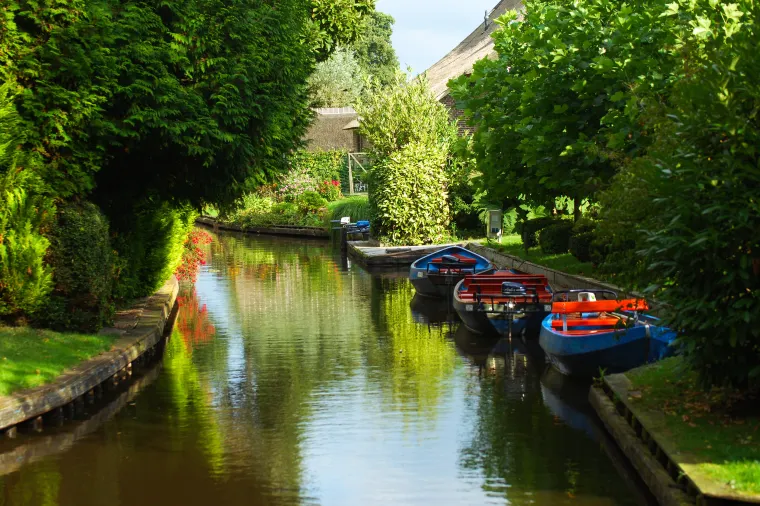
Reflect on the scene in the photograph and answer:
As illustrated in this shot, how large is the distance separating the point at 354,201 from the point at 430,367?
33268 mm

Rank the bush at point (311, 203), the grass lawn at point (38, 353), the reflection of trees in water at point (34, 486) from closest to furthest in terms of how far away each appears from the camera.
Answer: the reflection of trees in water at point (34, 486) < the grass lawn at point (38, 353) < the bush at point (311, 203)

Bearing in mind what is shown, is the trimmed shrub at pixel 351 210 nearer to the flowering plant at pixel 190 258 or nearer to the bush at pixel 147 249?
the flowering plant at pixel 190 258

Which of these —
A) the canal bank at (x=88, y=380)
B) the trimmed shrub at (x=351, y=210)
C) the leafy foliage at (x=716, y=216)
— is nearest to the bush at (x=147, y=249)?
the canal bank at (x=88, y=380)

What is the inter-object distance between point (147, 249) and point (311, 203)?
30.6 meters

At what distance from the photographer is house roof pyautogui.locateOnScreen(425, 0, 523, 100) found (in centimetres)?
5534

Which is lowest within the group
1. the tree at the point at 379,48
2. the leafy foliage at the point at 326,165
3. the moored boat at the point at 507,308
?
the moored boat at the point at 507,308

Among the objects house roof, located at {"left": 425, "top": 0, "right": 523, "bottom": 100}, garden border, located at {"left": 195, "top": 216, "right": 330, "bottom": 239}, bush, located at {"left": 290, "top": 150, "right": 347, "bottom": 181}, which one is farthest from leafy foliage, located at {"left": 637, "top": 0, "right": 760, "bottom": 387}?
bush, located at {"left": 290, "top": 150, "right": 347, "bottom": 181}

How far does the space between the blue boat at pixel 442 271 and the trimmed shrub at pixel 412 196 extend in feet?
37.8

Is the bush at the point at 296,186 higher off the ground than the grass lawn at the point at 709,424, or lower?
higher

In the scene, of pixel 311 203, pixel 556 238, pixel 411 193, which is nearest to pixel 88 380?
pixel 556 238

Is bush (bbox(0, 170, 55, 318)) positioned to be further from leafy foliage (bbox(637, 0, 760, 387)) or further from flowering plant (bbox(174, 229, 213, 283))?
flowering plant (bbox(174, 229, 213, 283))

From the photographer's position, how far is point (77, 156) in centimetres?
1605

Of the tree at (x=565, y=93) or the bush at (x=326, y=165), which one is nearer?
the tree at (x=565, y=93)

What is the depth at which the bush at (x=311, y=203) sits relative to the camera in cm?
5284
